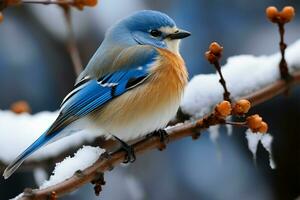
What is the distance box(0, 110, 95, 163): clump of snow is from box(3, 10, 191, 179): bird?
0.50 feet

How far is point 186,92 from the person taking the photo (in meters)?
3.56

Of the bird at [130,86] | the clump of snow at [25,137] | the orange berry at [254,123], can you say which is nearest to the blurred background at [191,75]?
the clump of snow at [25,137]

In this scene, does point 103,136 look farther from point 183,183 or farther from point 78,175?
point 183,183

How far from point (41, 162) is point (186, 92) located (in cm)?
83

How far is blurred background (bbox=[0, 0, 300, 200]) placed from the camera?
18.5 feet

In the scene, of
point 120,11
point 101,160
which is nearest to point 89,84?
point 101,160

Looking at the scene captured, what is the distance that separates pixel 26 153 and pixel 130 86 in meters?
0.70

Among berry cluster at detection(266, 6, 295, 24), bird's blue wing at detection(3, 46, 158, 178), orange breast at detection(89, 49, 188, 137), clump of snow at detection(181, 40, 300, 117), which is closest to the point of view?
berry cluster at detection(266, 6, 295, 24)

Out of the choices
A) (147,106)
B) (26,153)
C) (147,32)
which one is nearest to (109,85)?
(147,106)

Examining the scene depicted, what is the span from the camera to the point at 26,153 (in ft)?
10.3

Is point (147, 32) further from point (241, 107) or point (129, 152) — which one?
point (241, 107)

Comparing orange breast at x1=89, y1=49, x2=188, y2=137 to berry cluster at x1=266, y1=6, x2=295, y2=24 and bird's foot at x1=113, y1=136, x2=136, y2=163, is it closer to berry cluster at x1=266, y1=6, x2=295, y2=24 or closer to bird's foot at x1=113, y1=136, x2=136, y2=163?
bird's foot at x1=113, y1=136, x2=136, y2=163

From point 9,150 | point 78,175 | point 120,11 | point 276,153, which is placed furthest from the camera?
point 120,11

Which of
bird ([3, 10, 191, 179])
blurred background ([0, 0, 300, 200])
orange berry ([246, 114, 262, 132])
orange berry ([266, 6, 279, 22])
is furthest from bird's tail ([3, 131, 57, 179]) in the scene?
blurred background ([0, 0, 300, 200])
